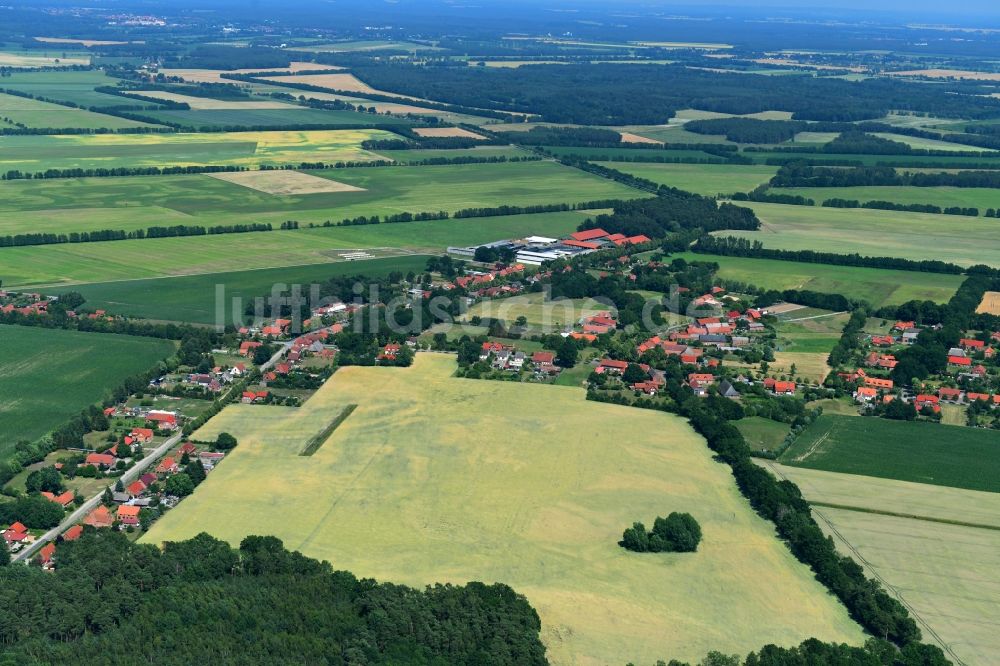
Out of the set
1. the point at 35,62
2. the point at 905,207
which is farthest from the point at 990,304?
the point at 35,62

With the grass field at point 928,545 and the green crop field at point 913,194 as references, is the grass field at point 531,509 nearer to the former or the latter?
the grass field at point 928,545

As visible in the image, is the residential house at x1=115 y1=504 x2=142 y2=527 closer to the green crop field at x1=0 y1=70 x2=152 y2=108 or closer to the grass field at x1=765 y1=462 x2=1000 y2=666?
the grass field at x1=765 y1=462 x2=1000 y2=666

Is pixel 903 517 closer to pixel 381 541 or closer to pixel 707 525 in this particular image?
pixel 707 525

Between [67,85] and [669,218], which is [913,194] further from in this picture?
[67,85]

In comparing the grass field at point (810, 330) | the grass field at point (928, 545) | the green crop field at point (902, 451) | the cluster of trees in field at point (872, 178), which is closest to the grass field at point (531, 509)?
the grass field at point (928, 545)

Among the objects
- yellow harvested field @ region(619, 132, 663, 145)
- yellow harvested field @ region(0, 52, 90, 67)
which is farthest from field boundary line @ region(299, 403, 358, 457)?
yellow harvested field @ region(0, 52, 90, 67)
